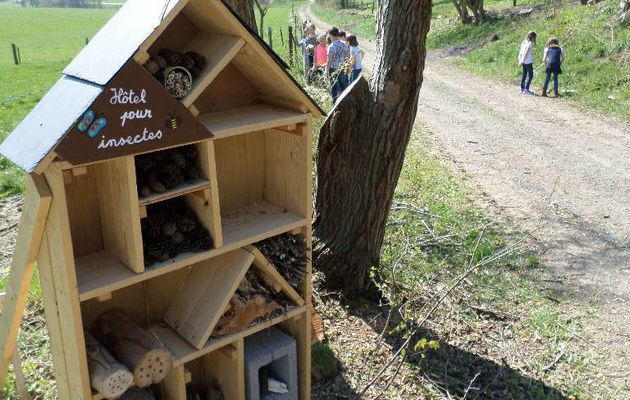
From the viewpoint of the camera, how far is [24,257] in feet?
10.6

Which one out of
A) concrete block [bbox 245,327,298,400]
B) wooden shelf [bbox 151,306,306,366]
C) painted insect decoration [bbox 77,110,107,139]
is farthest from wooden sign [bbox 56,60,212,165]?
concrete block [bbox 245,327,298,400]

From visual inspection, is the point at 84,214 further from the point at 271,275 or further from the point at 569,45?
the point at 569,45

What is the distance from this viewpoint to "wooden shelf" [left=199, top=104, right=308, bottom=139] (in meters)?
3.31

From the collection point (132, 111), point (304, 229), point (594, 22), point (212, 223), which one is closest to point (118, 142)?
point (132, 111)

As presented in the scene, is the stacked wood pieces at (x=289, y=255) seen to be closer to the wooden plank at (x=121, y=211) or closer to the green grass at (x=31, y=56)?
the wooden plank at (x=121, y=211)

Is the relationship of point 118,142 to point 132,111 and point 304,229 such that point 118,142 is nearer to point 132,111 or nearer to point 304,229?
point 132,111

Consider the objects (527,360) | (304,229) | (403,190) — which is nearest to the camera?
(304,229)

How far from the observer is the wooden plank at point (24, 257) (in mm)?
2926

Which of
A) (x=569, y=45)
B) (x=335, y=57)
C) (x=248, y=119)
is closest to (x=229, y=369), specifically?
(x=248, y=119)

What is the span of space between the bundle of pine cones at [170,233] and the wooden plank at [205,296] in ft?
0.93

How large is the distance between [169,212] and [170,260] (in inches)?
12.5

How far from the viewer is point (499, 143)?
1150 centimetres

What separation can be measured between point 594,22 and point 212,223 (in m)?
16.7

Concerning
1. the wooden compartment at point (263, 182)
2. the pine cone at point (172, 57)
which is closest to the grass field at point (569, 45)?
the wooden compartment at point (263, 182)
